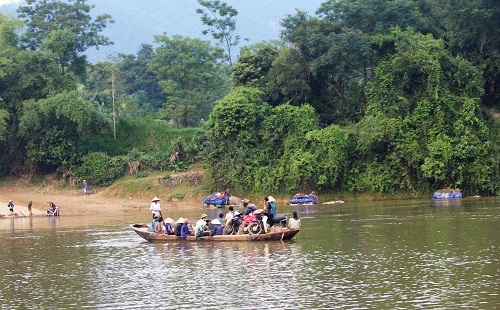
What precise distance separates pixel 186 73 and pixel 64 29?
10.4 m

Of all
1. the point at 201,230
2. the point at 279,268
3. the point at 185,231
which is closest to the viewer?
the point at 279,268

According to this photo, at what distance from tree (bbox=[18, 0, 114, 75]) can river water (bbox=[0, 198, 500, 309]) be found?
26971 millimetres

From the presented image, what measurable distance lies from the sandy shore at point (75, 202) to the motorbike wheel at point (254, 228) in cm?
1975

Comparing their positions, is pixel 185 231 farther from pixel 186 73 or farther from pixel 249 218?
pixel 186 73

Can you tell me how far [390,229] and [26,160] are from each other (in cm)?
3440

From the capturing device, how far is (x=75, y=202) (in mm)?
46844

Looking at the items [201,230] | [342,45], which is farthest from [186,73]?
[201,230]

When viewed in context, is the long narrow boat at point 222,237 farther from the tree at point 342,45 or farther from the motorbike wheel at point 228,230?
the tree at point 342,45

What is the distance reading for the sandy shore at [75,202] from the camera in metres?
43.9

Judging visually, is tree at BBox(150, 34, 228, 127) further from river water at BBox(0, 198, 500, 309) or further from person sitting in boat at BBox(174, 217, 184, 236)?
person sitting in boat at BBox(174, 217, 184, 236)

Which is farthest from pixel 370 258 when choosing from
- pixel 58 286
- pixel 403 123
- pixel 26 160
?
pixel 26 160

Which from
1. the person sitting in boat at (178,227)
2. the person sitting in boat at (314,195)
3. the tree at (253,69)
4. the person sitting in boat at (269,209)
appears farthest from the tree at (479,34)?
the person sitting in boat at (178,227)

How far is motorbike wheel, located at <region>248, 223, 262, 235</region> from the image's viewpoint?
990 inches

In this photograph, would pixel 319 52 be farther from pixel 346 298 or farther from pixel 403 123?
pixel 346 298
